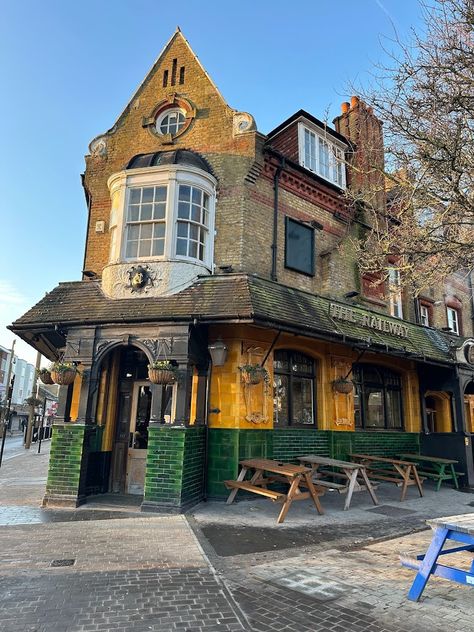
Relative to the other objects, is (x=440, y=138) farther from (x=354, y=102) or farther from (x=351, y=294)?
(x=354, y=102)

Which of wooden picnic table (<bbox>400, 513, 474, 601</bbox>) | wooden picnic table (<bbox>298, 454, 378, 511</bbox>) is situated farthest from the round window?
wooden picnic table (<bbox>400, 513, 474, 601</bbox>)

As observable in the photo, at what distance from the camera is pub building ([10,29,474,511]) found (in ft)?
30.3

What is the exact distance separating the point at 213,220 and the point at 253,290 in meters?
2.50

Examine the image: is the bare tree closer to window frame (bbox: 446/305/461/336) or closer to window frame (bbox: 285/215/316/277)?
window frame (bbox: 285/215/316/277)

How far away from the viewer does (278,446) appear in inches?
423

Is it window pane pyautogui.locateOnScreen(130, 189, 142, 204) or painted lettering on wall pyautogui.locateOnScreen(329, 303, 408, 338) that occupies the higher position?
window pane pyautogui.locateOnScreen(130, 189, 142, 204)

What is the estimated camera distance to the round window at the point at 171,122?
1238cm

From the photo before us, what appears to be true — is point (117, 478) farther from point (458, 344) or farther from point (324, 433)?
point (458, 344)

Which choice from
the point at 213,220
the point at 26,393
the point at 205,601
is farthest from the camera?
the point at 26,393

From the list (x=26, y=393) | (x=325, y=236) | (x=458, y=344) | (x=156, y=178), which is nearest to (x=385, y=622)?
(x=156, y=178)

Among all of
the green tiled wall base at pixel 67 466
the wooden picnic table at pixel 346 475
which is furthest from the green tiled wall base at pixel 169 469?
the wooden picnic table at pixel 346 475

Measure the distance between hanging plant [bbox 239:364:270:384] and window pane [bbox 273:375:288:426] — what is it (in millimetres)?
1267

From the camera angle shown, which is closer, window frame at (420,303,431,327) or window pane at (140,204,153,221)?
window pane at (140,204,153,221)

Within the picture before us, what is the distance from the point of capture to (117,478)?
10375 mm
